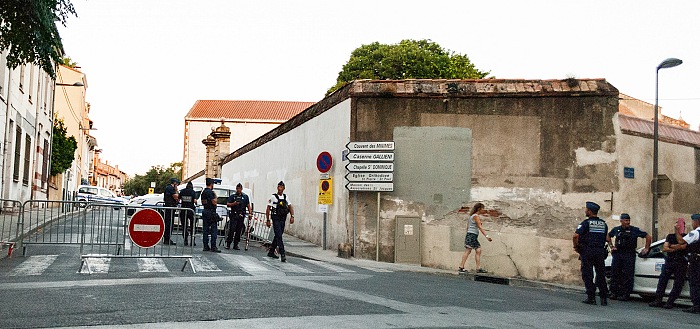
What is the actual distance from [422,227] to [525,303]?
6683 millimetres

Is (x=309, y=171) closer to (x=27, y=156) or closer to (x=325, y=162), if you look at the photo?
(x=325, y=162)

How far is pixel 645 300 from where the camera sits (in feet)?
43.3

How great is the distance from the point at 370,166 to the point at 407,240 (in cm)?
202

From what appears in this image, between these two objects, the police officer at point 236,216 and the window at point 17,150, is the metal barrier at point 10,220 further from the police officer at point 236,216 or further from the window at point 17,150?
the window at point 17,150

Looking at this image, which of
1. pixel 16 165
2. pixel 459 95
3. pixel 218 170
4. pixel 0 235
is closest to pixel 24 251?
pixel 0 235

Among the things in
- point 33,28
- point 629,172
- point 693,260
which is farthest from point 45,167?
point 693,260

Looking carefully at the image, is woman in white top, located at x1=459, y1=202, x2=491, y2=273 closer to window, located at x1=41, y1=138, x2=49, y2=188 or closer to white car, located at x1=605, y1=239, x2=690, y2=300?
white car, located at x1=605, y1=239, x2=690, y2=300

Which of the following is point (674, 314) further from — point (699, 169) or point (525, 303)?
point (699, 169)

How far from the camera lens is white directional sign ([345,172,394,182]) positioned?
16.4 meters

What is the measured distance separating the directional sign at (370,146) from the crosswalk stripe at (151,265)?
18.5ft

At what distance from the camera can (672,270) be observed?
11.6 metres

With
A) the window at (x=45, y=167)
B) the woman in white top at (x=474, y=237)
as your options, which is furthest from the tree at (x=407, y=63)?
the woman in white top at (x=474, y=237)

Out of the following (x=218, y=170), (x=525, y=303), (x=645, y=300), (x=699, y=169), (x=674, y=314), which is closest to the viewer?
(x=525, y=303)

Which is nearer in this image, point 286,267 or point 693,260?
point 693,260
